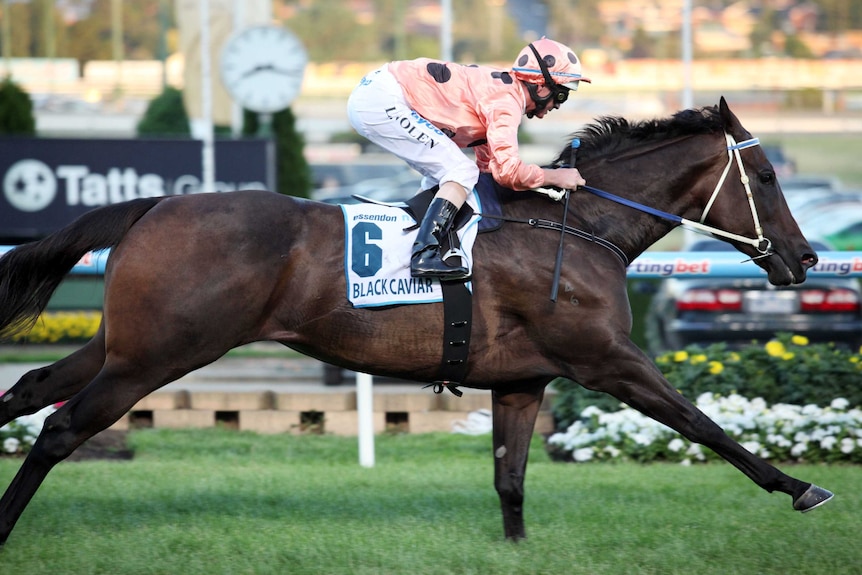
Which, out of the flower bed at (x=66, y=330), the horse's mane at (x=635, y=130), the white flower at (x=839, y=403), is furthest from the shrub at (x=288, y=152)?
the horse's mane at (x=635, y=130)

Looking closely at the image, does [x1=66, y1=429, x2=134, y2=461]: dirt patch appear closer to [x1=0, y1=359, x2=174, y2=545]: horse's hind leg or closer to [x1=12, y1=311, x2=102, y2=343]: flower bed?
[x1=0, y1=359, x2=174, y2=545]: horse's hind leg

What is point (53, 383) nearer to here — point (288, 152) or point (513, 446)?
point (513, 446)

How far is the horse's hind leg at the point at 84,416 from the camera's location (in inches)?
185

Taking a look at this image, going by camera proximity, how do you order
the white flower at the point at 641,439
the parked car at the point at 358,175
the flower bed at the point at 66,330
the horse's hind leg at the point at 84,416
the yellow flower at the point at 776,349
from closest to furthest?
the horse's hind leg at the point at 84,416 < the white flower at the point at 641,439 < the yellow flower at the point at 776,349 < the flower bed at the point at 66,330 < the parked car at the point at 358,175

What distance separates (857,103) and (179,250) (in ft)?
141

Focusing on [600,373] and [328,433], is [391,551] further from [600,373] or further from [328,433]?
[328,433]

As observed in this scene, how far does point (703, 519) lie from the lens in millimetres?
5590

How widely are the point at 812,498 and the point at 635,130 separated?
1960 millimetres

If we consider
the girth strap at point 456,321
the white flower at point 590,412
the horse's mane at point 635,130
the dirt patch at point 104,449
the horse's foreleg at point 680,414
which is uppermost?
the horse's mane at point 635,130

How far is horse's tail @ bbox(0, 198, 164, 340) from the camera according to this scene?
500cm

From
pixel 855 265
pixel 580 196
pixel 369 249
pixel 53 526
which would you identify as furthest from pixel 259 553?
pixel 855 265

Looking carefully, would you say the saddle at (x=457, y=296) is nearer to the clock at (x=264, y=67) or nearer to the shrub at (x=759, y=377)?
the shrub at (x=759, y=377)

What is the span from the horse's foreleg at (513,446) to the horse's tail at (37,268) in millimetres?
1954

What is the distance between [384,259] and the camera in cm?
486
